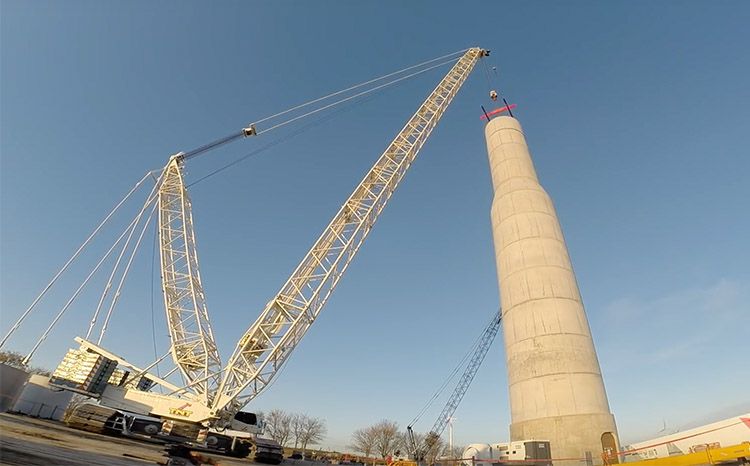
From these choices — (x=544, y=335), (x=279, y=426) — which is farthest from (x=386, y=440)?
(x=544, y=335)

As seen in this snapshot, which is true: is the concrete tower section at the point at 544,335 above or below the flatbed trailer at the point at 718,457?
above

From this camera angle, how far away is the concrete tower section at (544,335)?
79.8 feet

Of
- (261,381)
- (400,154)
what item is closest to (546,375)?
(261,381)

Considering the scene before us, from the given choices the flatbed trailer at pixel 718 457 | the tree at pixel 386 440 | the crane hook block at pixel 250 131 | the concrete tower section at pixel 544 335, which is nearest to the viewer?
the flatbed trailer at pixel 718 457

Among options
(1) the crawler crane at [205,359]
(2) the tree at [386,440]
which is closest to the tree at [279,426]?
(2) the tree at [386,440]

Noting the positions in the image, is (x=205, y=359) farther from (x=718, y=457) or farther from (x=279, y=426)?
(x=279, y=426)

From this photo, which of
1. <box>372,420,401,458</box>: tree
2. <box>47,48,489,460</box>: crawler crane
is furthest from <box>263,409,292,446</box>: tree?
<box>47,48,489,460</box>: crawler crane

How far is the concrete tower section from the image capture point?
24328 millimetres

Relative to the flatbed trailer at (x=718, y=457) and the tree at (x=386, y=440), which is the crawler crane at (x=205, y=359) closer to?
the flatbed trailer at (x=718, y=457)

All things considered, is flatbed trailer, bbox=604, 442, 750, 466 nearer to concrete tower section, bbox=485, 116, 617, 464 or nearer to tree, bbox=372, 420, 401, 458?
concrete tower section, bbox=485, 116, 617, 464

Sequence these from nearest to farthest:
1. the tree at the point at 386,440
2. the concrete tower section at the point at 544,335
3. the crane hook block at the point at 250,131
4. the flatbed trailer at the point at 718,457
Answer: the flatbed trailer at the point at 718,457 < the concrete tower section at the point at 544,335 < the crane hook block at the point at 250,131 < the tree at the point at 386,440

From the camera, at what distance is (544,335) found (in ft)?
88.8

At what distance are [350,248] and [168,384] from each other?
18912 millimetres

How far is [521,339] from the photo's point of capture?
28.4 m
